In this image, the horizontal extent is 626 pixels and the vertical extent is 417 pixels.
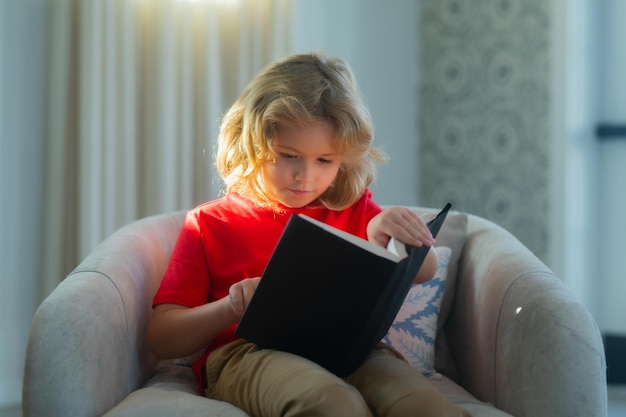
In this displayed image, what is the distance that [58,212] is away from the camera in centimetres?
233

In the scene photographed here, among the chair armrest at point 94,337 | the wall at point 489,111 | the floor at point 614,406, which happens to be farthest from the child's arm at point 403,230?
the wall at point 489,111

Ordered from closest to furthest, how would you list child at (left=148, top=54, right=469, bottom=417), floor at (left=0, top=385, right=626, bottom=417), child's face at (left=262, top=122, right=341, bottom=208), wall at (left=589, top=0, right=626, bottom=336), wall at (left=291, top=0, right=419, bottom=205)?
child at (left=148, top=54, right=469, bottom=417) → child's face at (left=262, top=122, right=341, bottom=208) → floor at (left=0, top=385, right=626, bottom=417) → wall at (left=589, top=0, right=626, bottom=336) → wall at (left=291, top=0, right=419, bottom=205)

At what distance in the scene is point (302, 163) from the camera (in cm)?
139

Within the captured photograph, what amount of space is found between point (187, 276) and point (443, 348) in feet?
1.88

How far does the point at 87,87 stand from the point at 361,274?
1.47m

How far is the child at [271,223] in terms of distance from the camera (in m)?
1.21

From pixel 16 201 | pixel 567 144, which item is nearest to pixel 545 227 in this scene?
pixel 567 144

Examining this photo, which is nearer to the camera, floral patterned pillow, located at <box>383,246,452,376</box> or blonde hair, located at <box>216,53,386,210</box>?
blonde hair, located at <box>216,53,386,210</box>

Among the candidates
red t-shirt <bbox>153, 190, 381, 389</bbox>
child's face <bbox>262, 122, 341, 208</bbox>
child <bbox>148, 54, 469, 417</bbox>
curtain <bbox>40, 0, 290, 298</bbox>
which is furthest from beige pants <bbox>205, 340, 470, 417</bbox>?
curtain <bbox>40, 0, 290, 298</bbox>

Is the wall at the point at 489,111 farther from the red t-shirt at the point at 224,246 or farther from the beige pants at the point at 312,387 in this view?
the beige pants at the point at 312,387

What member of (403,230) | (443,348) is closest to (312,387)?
(403,230)

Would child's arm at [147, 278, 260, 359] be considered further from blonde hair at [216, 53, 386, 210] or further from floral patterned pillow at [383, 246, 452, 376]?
floral patterned pillow at [383, 246, 452, 376]

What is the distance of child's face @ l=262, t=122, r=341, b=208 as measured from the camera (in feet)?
4.51

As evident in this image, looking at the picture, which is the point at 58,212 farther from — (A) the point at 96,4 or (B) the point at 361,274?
(B) the point at 361,274
